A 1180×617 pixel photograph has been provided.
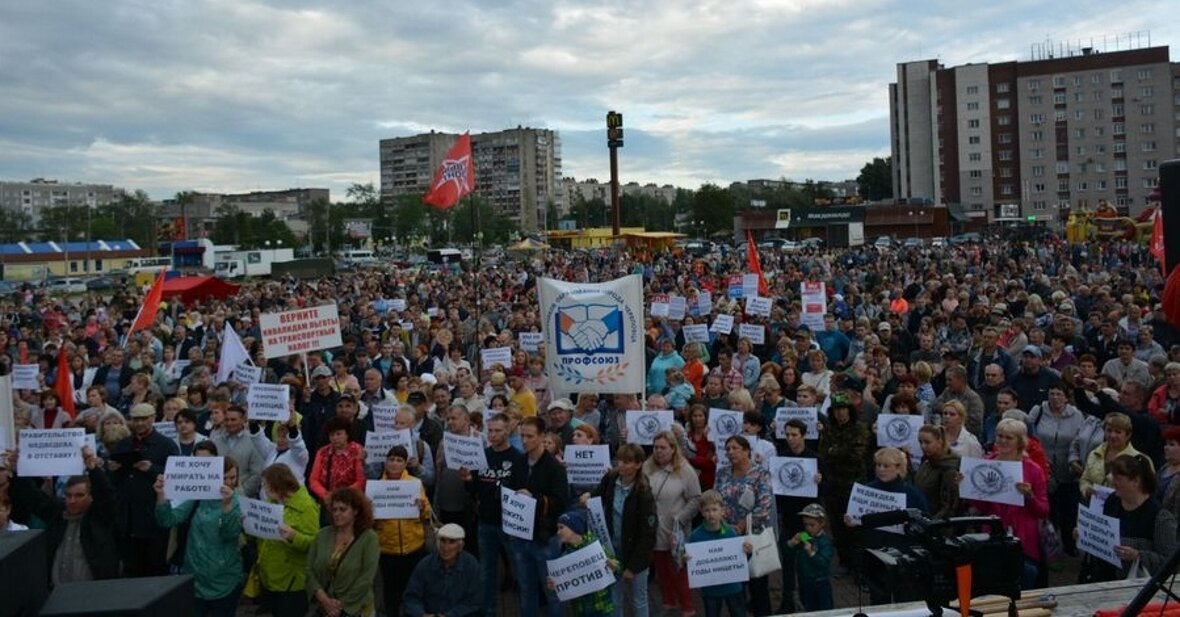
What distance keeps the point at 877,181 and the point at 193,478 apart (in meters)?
134

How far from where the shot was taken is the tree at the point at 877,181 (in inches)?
5182

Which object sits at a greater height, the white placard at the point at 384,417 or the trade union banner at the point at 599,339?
the trade union banner at the point at 599,339

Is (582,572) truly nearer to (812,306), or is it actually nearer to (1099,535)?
(1099,535)

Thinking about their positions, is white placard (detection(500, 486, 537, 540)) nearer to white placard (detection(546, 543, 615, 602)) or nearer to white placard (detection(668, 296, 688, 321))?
white placard (detection(546, 543, 615, 602))

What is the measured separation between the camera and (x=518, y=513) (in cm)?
682

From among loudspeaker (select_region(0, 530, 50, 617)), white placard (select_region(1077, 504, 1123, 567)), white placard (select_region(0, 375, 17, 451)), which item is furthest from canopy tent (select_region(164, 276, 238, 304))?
loudspeaker (select_region(0, 530, 50, 617))

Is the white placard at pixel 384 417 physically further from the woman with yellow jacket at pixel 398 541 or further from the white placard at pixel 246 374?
the white placard at pixel 246 374

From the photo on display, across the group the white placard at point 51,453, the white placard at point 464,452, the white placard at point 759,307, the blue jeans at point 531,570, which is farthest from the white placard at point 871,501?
the white placard at point 759,307

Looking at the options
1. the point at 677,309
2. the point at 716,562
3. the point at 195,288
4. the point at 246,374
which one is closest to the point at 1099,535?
the point at 716,562

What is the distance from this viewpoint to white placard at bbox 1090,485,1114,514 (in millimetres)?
6223

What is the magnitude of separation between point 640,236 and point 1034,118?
188ft

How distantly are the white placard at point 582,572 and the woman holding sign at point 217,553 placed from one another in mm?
2298

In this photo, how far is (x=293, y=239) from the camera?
118 metres

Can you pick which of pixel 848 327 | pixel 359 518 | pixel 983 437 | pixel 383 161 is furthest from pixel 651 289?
pixel 383 161
